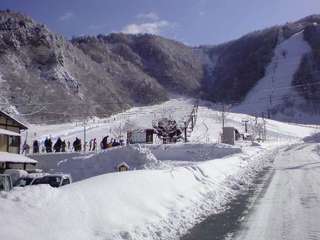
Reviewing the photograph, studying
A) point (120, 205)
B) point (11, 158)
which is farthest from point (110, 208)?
point (11, 158)

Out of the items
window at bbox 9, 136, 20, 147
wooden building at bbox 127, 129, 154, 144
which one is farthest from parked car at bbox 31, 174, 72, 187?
wooden building at bbox 127, 129, 154, 144

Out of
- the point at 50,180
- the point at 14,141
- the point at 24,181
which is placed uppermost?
the point at 14,141

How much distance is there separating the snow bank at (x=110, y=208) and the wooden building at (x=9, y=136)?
25.4 meters

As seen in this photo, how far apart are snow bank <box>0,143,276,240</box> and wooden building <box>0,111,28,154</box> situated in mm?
25428

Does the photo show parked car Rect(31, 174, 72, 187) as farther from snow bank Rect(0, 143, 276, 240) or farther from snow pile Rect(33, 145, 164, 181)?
snow bank Rect(0, 143, 276, 240)

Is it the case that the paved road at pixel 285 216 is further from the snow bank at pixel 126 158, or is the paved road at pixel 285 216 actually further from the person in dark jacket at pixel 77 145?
the person in dark jacket at pixel 77 145

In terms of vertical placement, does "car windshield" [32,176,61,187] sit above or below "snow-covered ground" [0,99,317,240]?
below

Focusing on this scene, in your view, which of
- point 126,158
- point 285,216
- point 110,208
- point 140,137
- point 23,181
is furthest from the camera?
point 140,137

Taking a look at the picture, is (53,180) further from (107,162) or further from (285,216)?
(285,216)

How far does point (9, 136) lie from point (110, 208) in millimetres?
31623

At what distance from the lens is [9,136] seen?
128ft

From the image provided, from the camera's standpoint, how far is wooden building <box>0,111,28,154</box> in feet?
125

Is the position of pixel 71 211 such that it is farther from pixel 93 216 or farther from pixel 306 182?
pixel 306 182

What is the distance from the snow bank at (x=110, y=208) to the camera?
748 centimetres
